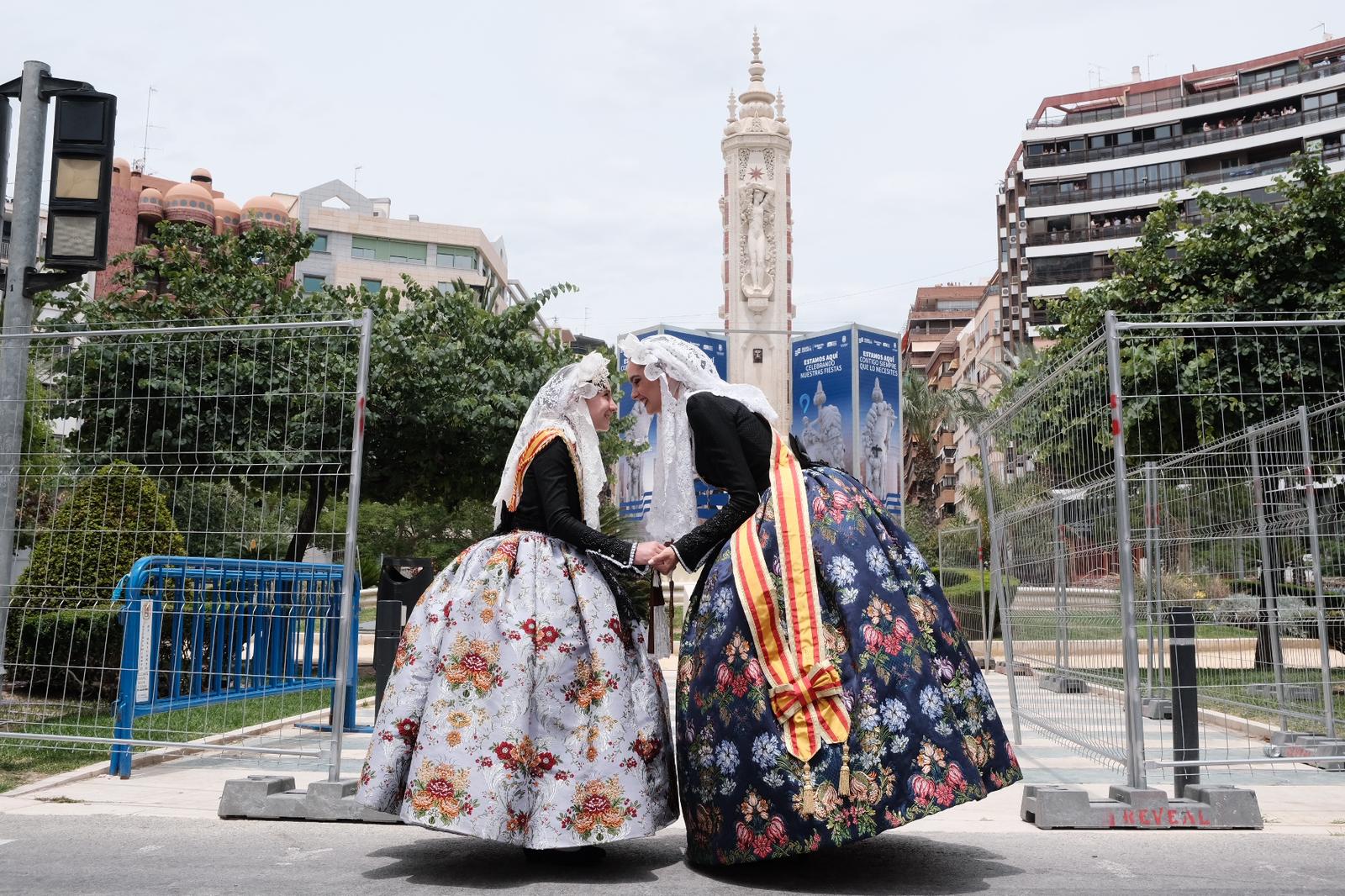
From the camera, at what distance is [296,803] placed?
5250 millimetres

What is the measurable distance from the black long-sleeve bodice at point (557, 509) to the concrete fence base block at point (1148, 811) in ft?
6.81

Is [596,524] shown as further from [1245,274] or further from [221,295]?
[221,295]

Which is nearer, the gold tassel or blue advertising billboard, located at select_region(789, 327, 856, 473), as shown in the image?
the gold tassel

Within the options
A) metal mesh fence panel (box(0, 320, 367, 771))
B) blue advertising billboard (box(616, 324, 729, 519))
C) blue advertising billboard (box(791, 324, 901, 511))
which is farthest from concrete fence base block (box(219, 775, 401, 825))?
blue advertising billboard (box(791, 324, 901, 511))

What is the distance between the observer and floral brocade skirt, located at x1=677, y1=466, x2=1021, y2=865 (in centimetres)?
390

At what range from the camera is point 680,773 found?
4297 millimetres

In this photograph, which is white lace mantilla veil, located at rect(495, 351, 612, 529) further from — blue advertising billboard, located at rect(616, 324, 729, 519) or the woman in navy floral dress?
blue advertising billboard, located at rect(616, 324, 729, 519)

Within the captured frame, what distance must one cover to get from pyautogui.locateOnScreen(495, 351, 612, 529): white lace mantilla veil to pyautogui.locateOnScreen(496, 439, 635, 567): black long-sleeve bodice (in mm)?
52

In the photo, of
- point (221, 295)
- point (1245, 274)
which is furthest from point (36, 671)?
point (1245, 274)

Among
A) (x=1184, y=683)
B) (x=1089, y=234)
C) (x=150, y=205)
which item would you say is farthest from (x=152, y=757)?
(x=1089, y=234)

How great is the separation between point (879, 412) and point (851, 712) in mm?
20306

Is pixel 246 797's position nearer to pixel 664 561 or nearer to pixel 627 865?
pixel 627 865

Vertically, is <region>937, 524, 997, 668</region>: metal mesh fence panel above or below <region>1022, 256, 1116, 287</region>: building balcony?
below

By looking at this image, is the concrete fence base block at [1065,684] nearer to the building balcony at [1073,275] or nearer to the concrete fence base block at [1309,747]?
the concrete fence base block at [1309,747]
